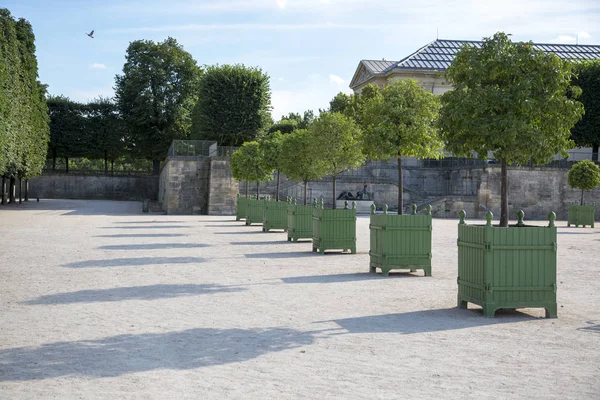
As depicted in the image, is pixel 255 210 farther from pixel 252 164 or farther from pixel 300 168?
pixel 300 168

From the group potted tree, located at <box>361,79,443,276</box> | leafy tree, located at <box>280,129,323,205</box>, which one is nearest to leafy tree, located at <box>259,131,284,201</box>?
leafy tree, located at <box>280,129,323,205</box>

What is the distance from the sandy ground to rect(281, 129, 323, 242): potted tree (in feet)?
23.7

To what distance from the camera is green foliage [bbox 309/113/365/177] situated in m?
24.0

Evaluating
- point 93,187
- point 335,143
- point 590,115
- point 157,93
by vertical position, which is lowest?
point 93,187

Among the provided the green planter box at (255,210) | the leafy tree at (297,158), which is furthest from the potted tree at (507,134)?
the green planter box at (255,210)

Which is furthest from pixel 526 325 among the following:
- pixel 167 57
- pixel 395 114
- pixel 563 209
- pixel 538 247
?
pixel 167 57

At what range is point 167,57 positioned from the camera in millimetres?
73875

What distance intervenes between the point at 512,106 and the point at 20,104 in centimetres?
4512

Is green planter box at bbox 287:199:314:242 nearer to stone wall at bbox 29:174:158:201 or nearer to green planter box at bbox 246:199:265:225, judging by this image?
green planter box at bbox 246:199:265:225

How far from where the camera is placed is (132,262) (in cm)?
1705

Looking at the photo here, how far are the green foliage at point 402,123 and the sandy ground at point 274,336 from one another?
3206mm

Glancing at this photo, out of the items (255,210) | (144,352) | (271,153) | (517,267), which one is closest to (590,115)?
(271,153)

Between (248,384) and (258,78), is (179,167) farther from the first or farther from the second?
(248,384)

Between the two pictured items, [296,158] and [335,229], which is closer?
[335,229]
